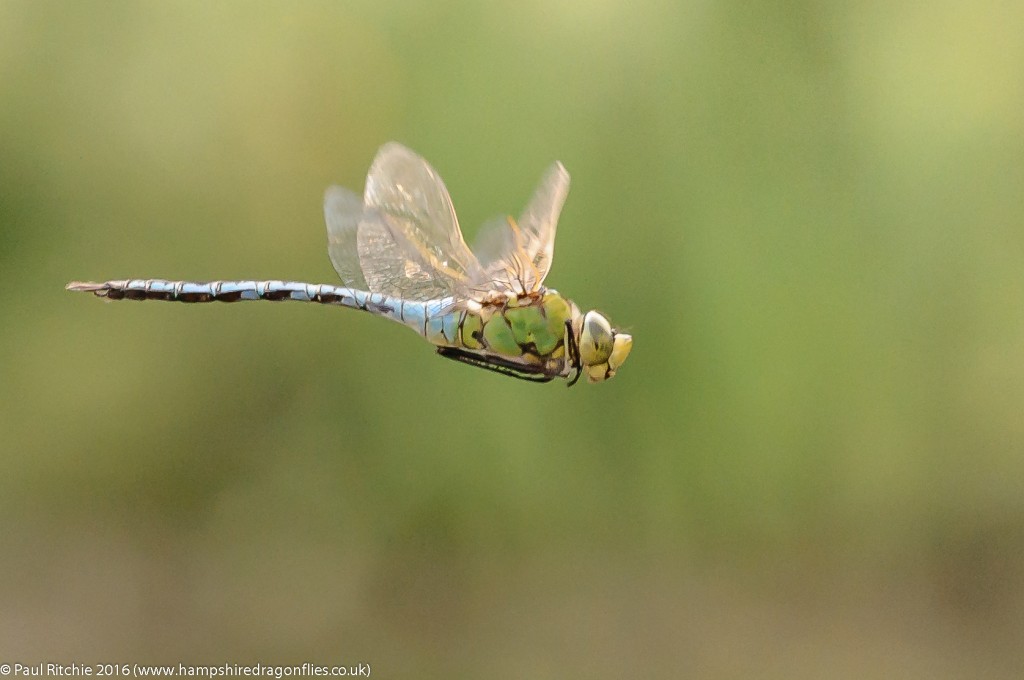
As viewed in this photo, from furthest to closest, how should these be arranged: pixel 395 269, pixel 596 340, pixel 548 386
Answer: pixel 548 386 → pixel 395 269 → pixel 596 340

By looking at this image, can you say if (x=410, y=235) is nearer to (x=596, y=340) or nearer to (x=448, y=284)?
(x=448, y=284)

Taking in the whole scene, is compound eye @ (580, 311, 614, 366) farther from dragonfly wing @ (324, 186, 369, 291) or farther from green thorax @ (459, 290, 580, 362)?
dragonfly wing @ (324, 186, 369, 291)

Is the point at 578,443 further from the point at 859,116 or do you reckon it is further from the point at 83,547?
the point at 83,547

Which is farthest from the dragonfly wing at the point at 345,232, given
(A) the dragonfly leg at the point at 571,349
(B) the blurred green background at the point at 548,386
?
(B) the blurred green background at the point at 548,386

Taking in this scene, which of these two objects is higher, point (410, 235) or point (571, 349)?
point (410, 235)

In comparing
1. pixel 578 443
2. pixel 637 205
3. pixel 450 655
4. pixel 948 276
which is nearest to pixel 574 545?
pixel 578 443

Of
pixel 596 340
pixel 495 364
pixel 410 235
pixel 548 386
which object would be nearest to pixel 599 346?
pixel 596 340

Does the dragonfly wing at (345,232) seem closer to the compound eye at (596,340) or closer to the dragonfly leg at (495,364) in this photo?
the dragonfly leg at (495,364)
